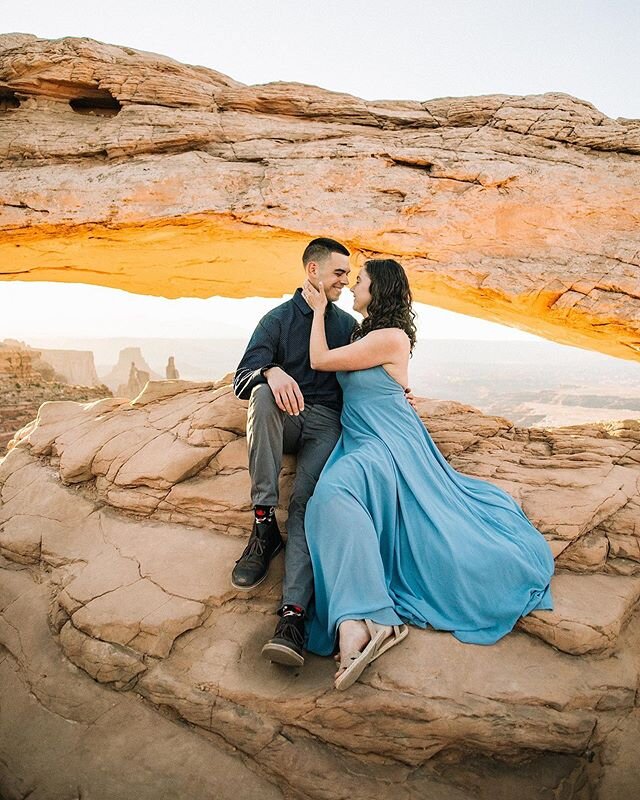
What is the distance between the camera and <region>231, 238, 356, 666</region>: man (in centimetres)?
269

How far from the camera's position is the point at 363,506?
9.02 ft

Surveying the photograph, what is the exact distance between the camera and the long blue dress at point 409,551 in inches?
102

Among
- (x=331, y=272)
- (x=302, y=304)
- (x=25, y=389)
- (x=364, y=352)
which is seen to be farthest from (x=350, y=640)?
(x=25, y=389)

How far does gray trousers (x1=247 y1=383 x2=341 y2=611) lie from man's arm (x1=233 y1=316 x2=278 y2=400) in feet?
0.45

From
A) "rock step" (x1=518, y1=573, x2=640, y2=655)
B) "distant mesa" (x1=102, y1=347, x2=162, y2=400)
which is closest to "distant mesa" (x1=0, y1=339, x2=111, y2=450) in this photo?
"rock step" (x1=518, y1=573, x2=640, y2=655)

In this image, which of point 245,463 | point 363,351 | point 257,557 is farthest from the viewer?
point 245,463

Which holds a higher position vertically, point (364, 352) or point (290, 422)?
point (364, 352)

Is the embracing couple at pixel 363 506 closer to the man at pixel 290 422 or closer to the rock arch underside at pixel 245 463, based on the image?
the man at pixel 290 422

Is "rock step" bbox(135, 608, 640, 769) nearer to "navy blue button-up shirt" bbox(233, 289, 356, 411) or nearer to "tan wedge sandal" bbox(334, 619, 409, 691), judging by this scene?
"tan wedge sandal" bbox(334, 619, 409, 691)

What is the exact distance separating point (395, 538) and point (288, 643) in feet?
2.91

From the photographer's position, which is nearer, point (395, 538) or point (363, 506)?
point (363, 506)

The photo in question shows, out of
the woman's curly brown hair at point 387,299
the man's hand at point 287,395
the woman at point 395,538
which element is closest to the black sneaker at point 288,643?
the woman at point 395,538

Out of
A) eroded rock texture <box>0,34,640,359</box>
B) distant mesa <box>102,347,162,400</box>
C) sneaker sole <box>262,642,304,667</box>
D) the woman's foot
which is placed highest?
eroded rock texture <box>0,34,640,359</box>

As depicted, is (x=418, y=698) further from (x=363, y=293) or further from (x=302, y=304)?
(x=302, y=304)
